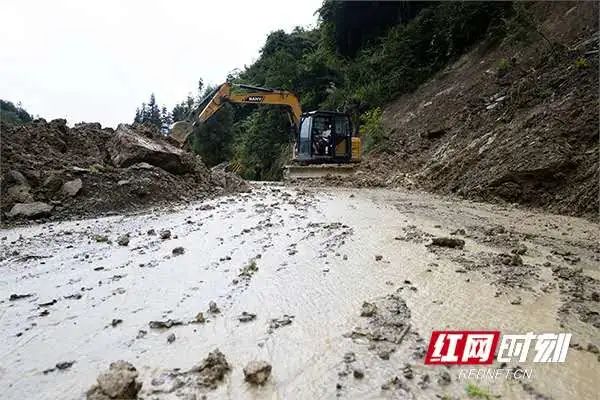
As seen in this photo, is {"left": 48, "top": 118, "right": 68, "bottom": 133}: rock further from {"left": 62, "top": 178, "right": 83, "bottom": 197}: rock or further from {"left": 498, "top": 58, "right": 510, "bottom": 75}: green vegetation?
{"left": 498, "top": 58, "right": 510, "bottom": 75}: green vegetation

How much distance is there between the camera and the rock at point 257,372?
6.84 feet

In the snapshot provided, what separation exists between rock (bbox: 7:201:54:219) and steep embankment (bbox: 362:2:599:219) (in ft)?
23.0

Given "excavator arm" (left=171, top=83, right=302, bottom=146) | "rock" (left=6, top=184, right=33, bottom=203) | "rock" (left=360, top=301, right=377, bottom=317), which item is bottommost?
"rock" (left=360, top=301, right=377, bottom=317)

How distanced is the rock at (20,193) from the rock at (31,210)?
18 centimetres

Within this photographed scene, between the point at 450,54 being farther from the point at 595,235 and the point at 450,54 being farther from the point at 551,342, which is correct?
the point at 551,342

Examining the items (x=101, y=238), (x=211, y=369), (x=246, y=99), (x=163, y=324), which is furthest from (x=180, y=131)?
(x=211, y=369)

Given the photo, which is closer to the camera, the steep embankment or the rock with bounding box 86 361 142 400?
the rock with bounding box 86 361 142 400

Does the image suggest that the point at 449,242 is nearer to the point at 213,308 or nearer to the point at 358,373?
the point at 213,308

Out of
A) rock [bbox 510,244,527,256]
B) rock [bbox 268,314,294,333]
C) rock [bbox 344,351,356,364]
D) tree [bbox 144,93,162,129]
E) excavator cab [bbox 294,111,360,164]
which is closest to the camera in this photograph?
rock [bbox 344,351,356,364]

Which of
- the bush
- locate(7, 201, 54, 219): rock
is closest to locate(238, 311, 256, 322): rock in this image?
locate(7, 201, 54, 219): rock

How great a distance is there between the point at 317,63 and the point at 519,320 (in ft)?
81.0

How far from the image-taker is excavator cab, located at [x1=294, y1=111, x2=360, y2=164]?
1512 cm

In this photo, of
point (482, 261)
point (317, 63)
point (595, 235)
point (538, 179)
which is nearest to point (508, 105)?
point (538, 179)

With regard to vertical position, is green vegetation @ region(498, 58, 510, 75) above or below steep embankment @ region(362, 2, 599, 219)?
above
